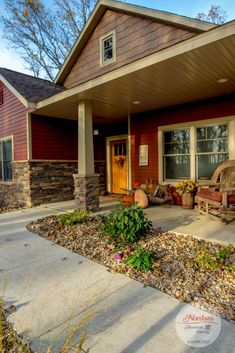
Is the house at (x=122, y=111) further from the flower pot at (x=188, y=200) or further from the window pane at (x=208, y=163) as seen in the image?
the flower pot at (x=188, y=200)

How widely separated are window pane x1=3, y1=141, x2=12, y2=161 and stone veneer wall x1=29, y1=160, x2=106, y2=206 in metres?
1.98

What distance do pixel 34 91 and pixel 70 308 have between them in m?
7.04

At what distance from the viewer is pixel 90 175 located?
18.4 ft

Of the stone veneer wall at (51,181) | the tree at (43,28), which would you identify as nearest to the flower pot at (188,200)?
the stone veneer wall at (51,181)

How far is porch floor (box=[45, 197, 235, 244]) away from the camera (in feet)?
11.9

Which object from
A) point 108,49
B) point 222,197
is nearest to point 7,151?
point 108,49

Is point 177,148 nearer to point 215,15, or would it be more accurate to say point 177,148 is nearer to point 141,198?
point 141,198

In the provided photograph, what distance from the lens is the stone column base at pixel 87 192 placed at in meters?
5.52

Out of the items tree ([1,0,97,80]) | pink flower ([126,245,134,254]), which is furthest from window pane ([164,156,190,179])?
tree ([1,0,97,80])

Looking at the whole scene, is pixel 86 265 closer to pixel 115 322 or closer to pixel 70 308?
pixel 70 308

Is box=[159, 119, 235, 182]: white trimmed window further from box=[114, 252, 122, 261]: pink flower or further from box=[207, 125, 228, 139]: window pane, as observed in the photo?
box=[114, 252, 122, 261]: pink flower

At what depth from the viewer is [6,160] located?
8.68 meters

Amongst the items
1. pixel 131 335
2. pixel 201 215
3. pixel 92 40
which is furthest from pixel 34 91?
pixel 131 335

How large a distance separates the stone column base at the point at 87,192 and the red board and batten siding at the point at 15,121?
247 centimetres
